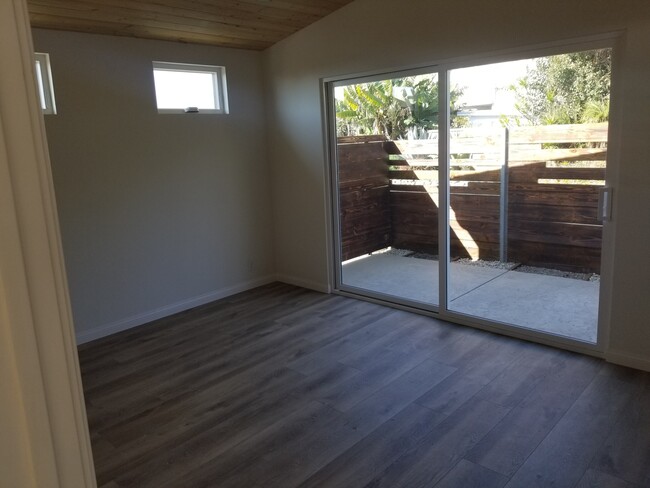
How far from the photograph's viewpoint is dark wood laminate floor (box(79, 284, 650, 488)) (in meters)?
2.38

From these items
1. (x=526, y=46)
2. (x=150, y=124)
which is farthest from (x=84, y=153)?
(x=526, y=46)

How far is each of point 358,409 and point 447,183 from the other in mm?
1977

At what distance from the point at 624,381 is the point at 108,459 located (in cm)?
297

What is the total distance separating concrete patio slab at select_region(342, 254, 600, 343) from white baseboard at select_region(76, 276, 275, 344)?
1.03 m

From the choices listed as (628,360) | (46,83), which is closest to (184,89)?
(46,83)

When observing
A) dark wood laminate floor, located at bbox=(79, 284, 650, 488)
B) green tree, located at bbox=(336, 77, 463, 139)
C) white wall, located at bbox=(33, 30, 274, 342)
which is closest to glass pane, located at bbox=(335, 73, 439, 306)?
green tree, located at bbox=(336, 77, 463, 139)

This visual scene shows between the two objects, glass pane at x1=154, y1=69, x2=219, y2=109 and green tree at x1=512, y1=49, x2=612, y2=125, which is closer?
green tree at x1=512, y1=49, x2=612, y2=125

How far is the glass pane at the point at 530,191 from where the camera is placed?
3389mm

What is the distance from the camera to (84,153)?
394 centimetres

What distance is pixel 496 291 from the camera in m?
4.38

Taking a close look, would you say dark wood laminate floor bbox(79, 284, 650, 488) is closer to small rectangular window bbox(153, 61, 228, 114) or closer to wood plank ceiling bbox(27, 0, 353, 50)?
small rectangular window bbox(153, 61, 228, 114)

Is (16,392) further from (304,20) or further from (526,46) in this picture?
(304,20)

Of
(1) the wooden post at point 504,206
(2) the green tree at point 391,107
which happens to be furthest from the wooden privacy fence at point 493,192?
(2) the green tree at point 391,107

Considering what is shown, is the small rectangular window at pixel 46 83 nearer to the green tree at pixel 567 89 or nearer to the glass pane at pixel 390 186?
the glass pane at pixel 390 186
